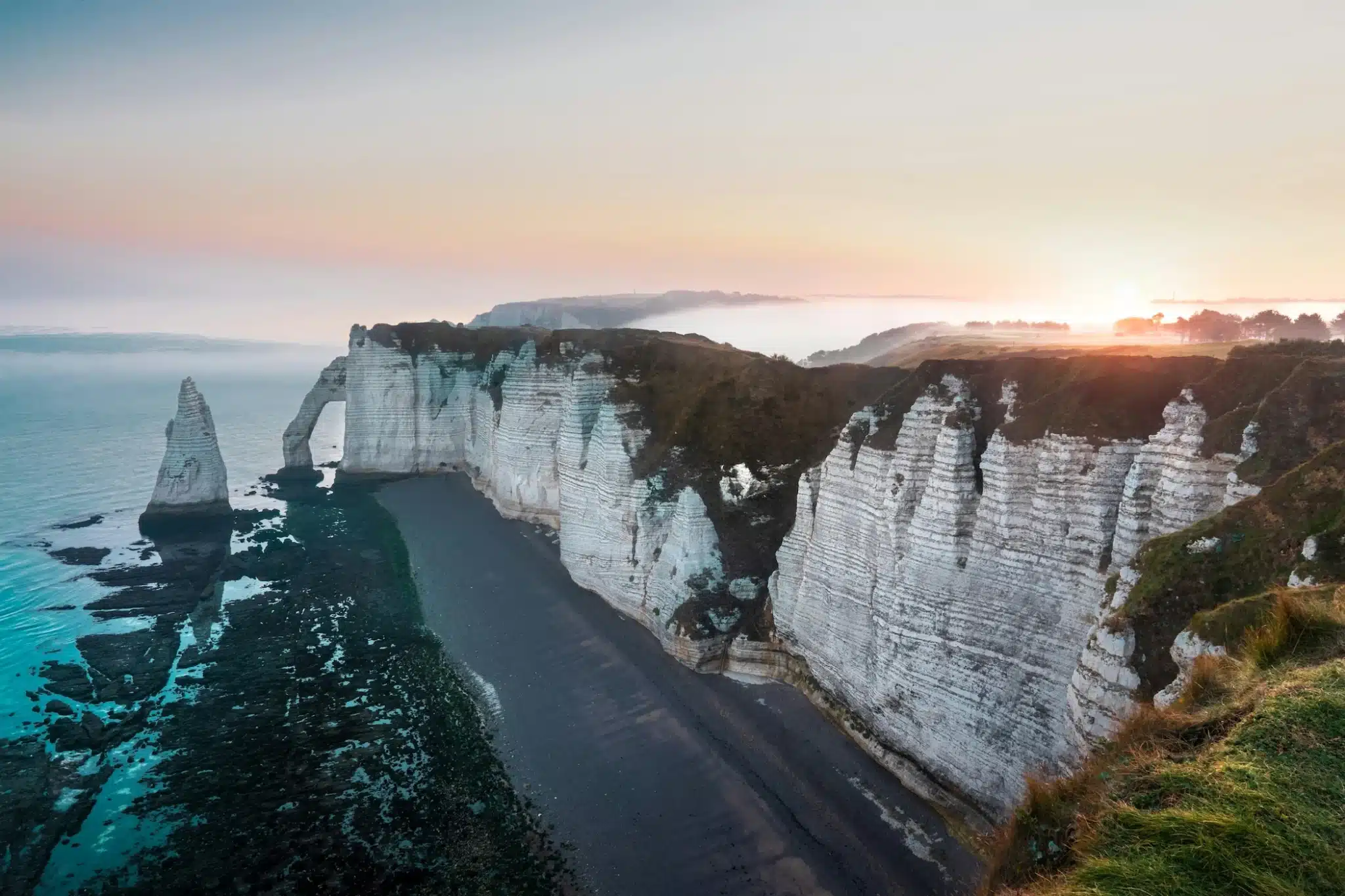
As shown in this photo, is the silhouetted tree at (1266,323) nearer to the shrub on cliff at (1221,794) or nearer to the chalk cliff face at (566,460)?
the chalk cliff face at (566,460)

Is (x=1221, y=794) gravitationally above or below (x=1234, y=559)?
below

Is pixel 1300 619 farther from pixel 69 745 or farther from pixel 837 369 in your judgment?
pixel 69 745

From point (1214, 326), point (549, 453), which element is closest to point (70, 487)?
point (549, 453)

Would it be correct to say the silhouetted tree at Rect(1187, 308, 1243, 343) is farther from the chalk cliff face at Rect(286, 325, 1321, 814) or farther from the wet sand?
the wet sand

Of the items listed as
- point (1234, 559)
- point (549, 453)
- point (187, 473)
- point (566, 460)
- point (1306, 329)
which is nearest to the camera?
point (1234, 559)

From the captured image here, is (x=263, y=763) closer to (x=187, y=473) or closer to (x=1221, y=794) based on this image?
(x=1221, y=794)

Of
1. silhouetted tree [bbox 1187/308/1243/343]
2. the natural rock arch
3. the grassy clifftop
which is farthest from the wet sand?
silhouetted tree [bbox 1187/308/1243/343]

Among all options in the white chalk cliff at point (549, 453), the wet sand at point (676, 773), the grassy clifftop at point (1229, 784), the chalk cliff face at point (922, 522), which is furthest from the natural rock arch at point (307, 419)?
the grassy clifftop at point (1229, 784)
